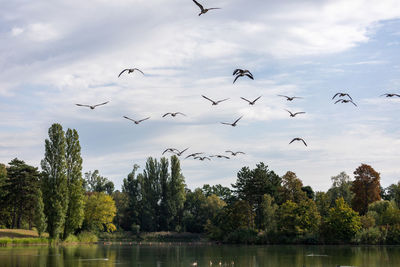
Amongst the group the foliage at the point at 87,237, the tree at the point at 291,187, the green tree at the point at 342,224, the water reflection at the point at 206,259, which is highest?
the tree at the point at 291,187

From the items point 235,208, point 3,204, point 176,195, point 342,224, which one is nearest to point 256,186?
point 235,208

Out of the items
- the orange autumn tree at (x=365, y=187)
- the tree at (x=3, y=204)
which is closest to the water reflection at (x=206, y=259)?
the tree at (x=3, y=204)

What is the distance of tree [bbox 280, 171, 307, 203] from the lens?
88.2 m

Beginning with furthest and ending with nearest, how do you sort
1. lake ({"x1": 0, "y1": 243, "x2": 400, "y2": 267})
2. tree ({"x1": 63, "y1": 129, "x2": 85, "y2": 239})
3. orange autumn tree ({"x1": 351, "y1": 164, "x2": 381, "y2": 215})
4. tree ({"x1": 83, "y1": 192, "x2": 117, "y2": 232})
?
tree ({"x1": 83, "y1": 192, "x2": 117, "y2": 232}) → orange autumn tree ({"x1": 351, "y1": 164, "x2": 381, "y2": 215}) → tree ({"x1": 63, "y1": 129, "x2": 85, "y2": 239}) → lake ({"x1": 0, "y1": 243, "x2": 400, "y2": 267})

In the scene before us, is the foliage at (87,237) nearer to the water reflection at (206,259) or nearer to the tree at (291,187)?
the water reflection at (206,259)

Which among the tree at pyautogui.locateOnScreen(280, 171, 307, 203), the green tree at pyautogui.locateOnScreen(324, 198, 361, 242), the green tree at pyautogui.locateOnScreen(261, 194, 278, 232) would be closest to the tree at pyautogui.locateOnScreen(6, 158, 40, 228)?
the green tree at pyautogui.locateOnScreen(261, 194, 278, 232)

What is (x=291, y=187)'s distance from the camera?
89.8 metres

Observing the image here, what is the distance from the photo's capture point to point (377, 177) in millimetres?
88500

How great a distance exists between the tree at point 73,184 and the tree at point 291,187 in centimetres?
3873

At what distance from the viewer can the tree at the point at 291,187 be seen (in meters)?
88.2

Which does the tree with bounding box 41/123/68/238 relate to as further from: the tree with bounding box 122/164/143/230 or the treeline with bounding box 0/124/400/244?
the tree with bounding box 122/164/143/230

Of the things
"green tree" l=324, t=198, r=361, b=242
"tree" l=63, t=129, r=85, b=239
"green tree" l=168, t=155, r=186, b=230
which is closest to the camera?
"green tree" l=324, t=198, r=361, b=242

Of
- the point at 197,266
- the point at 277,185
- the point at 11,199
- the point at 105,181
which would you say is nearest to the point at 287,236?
the point at 277,185

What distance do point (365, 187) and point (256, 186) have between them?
21.8 meters
